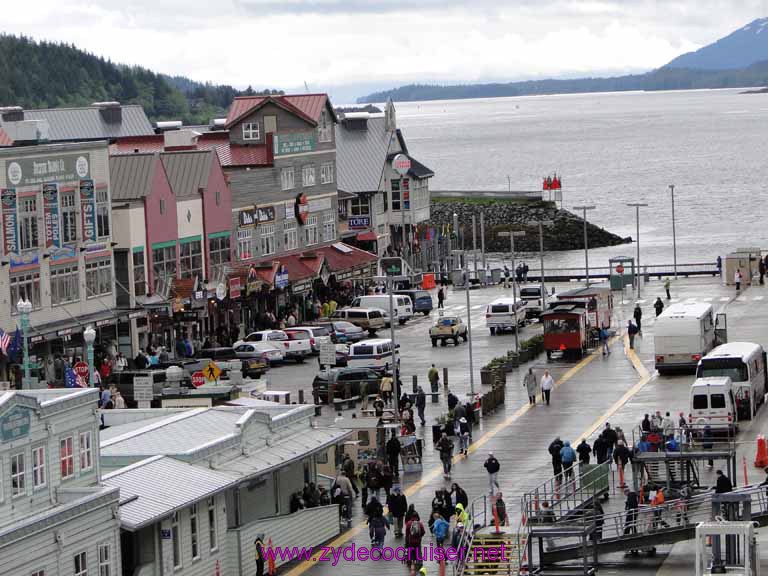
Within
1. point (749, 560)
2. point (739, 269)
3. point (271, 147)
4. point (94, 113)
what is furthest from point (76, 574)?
point (94, 113)

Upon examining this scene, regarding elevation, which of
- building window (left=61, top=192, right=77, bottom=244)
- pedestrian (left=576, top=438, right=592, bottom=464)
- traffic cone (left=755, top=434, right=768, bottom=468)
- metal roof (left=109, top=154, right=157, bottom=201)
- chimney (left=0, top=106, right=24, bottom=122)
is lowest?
traffic cone (left=755, top=434, right=768, bottom=468)

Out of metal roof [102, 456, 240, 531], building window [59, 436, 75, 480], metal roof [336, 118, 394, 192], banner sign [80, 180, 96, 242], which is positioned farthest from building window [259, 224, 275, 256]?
building window [59, 436, 75, 480]

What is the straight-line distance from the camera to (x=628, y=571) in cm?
3859

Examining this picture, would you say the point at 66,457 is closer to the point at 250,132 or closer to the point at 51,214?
the point at 51,214

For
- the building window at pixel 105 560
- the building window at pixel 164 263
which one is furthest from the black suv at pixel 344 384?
the building window at pixel 105 560

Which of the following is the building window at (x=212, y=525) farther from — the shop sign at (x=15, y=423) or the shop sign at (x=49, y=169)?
the shop sign at (x=49, y=169)

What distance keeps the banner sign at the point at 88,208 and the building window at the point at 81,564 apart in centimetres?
3895

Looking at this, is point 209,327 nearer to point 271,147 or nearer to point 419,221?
point 271,147

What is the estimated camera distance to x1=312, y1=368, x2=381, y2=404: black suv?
64562 millimetres

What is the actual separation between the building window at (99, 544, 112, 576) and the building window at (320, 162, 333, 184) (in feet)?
218

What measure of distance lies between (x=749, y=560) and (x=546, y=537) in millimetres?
5831

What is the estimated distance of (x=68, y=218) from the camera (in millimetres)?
70438

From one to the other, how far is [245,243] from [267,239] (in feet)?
9.06

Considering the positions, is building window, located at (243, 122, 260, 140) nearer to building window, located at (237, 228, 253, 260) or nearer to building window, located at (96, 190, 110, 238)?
building window, located at (237, 228, 253, 260)
